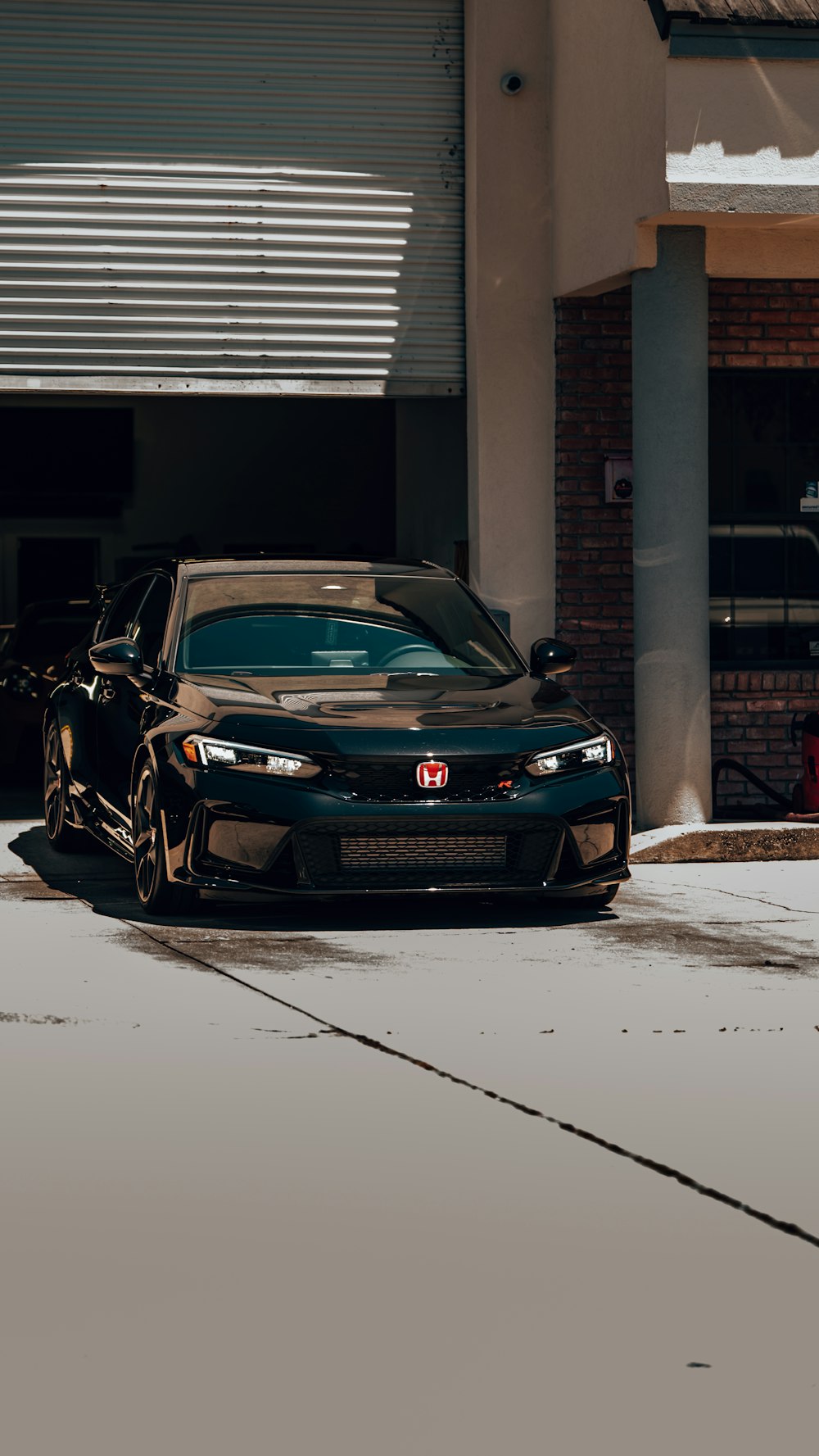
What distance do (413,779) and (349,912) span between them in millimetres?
1063

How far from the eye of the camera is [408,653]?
10508 mm

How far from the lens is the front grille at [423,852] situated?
8.97m

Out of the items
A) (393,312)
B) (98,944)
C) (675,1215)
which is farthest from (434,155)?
(675,1215)

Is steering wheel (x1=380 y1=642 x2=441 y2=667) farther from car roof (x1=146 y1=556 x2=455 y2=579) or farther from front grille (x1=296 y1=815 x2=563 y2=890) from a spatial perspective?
front grille (x1=296 y1=815 x2=563 y2=890)

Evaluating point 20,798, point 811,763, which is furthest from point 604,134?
point 20,798

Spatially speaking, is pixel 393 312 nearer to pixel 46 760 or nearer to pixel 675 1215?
pixel 46 760

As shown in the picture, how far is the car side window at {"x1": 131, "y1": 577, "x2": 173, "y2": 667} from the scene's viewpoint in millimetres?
10781

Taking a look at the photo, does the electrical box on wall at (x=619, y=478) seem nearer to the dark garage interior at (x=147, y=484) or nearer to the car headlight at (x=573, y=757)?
the car headlight at (x=573, y=757)

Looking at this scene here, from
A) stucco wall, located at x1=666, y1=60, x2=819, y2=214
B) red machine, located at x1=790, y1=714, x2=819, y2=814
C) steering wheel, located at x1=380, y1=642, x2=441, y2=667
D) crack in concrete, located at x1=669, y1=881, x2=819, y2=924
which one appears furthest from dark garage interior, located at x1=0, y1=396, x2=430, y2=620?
steering wheel, located at x1=380, y1=642, x2=441, y2=667

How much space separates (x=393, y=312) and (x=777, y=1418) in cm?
1221

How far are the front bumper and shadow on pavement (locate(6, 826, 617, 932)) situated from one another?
0.14 m

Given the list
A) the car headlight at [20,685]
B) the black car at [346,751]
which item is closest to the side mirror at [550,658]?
the black car at [346,751]

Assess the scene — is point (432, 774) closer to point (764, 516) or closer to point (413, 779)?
point (413, 779)

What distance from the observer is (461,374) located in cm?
1532
